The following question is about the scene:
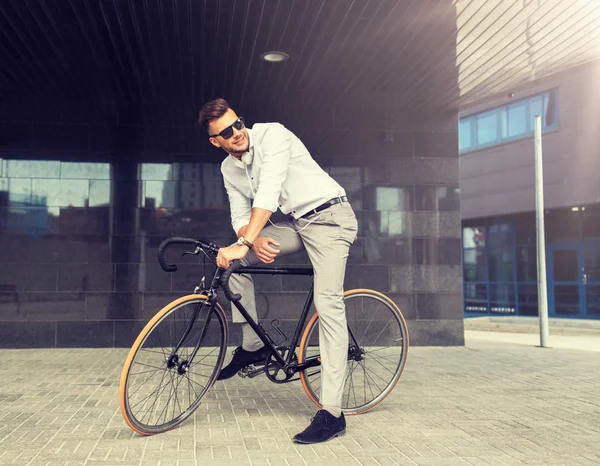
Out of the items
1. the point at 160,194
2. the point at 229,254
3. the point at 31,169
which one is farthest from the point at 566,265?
the point at 229,254

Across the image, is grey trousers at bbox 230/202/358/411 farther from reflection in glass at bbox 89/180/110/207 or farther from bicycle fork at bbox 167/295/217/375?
reflection in glass at bbox 89/180/110/207

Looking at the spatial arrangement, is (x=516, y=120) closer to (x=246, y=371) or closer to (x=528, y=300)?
(x=528, y=300)

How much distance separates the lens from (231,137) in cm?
369

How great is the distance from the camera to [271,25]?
621 centimetres

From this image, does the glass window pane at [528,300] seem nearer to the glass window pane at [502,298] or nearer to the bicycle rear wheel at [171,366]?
the glass window pane at [502,298]

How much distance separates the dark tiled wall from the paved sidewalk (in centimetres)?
183

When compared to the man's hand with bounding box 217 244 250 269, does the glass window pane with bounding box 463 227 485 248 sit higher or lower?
higher

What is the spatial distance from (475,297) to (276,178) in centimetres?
2257

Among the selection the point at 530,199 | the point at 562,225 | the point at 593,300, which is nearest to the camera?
the point at 593,300

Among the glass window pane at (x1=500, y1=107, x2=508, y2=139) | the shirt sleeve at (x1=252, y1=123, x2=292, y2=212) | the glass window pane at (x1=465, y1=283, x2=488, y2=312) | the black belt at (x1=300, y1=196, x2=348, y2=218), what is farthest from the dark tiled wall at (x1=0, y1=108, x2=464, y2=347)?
the glass window pane at (x1=465, y1=283, x2=488, y2=312)

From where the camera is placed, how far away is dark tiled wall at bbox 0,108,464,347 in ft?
26.9

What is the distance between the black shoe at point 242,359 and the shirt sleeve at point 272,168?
3.08ft

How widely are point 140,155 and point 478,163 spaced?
18323 millimetres

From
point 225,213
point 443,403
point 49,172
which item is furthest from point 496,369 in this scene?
point 49,172
